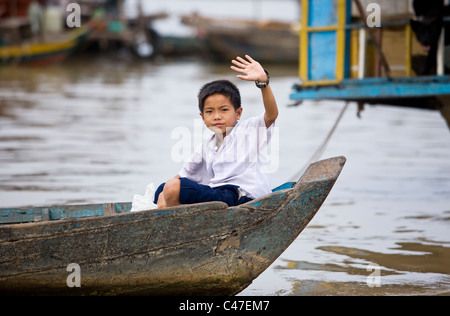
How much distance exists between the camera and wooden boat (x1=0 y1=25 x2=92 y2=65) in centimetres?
2239

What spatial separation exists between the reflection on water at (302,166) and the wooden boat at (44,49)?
20.6 ft

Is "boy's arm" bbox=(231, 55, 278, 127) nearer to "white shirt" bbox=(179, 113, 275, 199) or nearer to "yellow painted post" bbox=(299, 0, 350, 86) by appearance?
"white shirt" bbox=(179, 113, 275, 199)

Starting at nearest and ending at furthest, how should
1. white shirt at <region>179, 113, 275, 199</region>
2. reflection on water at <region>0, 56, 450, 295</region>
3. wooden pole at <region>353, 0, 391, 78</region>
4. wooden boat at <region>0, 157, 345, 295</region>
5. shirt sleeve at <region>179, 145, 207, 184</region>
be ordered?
wooden boat at <region>0, 157, 345, 295</region> < white shirt at <region>179, 113, 275, 199</region> < shirt sleeve at <region>179, 145, 207, 184</region> < reflection on water at <region>0, 56, 450, 295</region> < wooden pole at <region>353, 0, 391, 78</region>

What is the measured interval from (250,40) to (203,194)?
22.2 metres

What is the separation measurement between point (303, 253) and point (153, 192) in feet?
4.50

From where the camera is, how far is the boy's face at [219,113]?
3826 mm

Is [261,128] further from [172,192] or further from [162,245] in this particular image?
[162,245]

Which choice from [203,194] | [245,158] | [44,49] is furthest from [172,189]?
[44,49]

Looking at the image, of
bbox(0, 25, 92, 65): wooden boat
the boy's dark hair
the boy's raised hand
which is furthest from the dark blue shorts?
bbox(0, 25, 92, 65): wooden boat

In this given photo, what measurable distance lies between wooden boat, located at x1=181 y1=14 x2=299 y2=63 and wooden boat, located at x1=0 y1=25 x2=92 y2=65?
13.1 ft

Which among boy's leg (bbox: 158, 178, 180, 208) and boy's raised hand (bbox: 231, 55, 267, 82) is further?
boy's leg (bbox: 158, 178, 180, 208)
